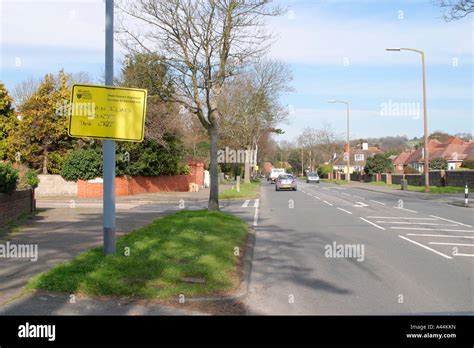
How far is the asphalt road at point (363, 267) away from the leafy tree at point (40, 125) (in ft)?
62.9

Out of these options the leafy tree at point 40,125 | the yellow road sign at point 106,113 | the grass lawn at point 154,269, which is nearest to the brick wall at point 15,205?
the grass lawn at point 154,269

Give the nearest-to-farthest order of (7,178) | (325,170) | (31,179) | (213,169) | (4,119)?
(7,178)
(213,169)
(31,179)
(4,119)
(325,170)

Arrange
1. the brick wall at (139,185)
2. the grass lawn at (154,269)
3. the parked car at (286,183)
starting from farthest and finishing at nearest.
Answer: the parked car at (286,183), the brick wall at (139,185), the grass lawn at (154,269)

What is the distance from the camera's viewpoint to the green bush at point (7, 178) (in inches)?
580

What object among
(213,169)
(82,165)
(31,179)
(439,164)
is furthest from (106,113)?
(439,164)

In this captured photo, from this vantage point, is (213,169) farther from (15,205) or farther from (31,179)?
(31,179)

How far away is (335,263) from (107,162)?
4.65 meters

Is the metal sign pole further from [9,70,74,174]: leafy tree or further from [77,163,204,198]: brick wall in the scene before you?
[77,163,204,198]: brick wall

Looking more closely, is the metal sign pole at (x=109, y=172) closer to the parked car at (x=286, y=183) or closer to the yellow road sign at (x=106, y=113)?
the yellow road sign at (x=106, y=113)

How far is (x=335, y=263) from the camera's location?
9.90 m

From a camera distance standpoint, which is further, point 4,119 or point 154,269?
point 4,119

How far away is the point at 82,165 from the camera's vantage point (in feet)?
103

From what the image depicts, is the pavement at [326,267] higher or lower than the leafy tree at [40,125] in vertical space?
lower

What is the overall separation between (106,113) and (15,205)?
8925mm
